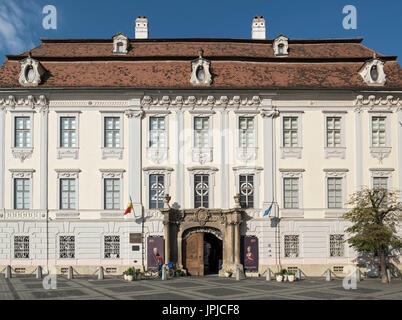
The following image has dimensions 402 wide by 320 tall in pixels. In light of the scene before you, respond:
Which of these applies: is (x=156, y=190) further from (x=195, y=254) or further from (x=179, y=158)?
(x=195, y=254)

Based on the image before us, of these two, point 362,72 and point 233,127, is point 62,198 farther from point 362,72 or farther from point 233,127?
point 362,72

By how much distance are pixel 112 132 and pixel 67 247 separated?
25.1 ft

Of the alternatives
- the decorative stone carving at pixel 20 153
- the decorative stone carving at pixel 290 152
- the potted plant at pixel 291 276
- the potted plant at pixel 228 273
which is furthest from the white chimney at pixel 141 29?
the potted plant at pixel 291 276

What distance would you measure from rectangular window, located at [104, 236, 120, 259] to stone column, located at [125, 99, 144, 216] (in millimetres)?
2131

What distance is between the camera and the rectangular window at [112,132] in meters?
30.8

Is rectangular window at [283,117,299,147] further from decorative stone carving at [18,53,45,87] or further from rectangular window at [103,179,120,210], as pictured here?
decorative stone carving at [18,53,45,87]

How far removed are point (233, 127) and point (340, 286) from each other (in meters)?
11.6

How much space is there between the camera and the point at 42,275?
28875 millimetres

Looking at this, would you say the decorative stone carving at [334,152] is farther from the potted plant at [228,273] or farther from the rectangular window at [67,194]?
the rectangular window at [67,194]

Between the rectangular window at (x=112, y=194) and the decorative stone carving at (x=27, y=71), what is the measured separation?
7.62 m

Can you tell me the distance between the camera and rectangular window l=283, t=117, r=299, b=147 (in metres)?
31.0

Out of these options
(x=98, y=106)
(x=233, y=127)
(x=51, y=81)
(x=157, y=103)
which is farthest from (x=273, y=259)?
(x=51, y=81)

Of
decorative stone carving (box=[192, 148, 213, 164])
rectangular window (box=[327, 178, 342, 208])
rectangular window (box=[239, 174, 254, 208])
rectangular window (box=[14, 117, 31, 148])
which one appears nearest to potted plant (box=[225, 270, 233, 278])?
rectangular window (box=[239, 174, 254, 208])

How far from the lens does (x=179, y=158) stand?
30.6 meters
